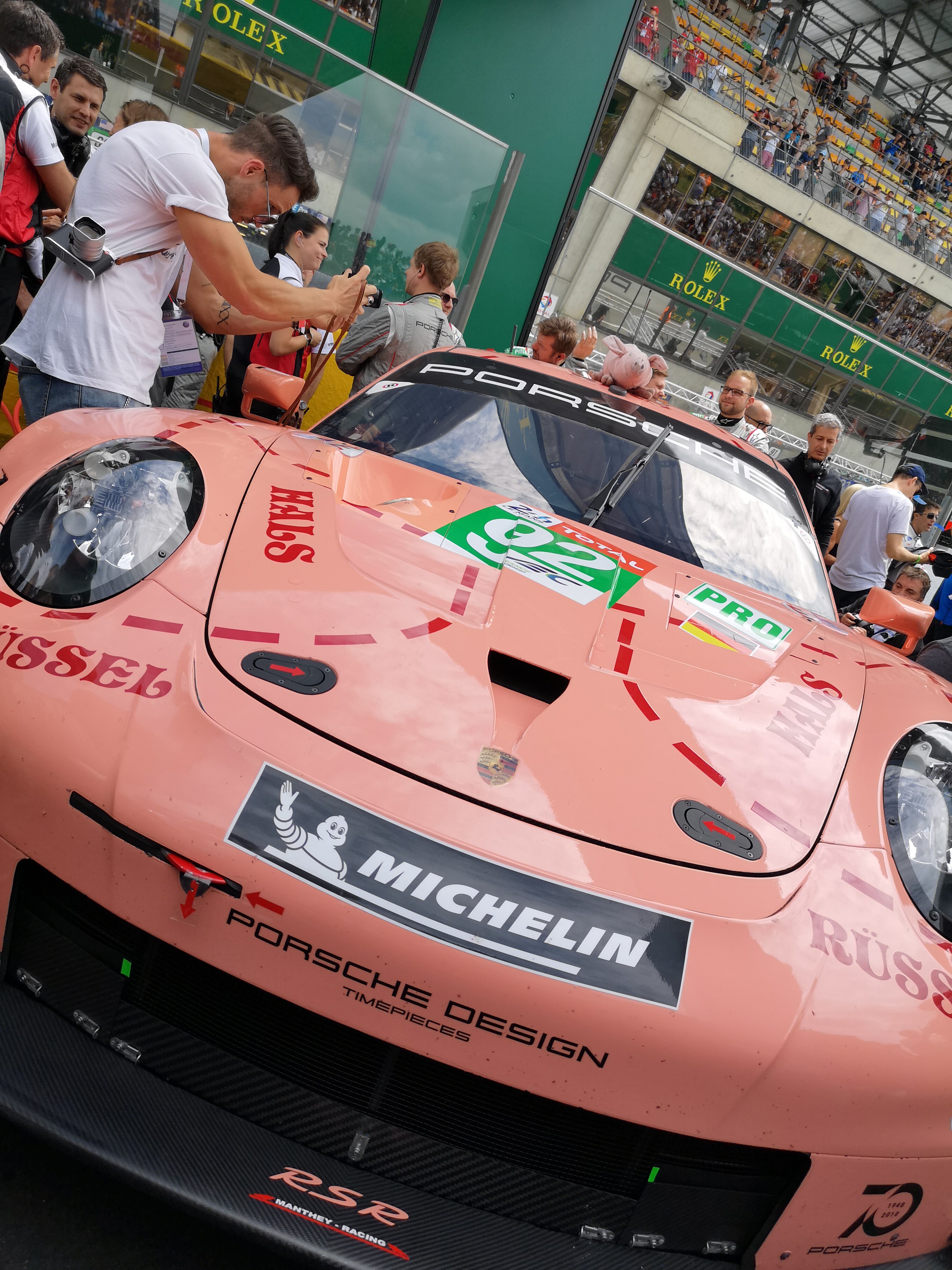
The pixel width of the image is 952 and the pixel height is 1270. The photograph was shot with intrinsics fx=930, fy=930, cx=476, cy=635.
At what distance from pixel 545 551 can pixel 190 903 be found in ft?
3.53

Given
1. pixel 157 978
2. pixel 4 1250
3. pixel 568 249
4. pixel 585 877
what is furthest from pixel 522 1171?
pixel 568 249

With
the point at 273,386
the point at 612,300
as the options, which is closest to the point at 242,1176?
the point at 273,386

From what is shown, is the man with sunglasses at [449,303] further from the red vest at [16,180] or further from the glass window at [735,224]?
the glass window at [735,224]

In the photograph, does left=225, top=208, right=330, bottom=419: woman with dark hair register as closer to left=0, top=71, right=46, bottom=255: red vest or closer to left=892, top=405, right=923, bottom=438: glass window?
left=0, top=71, right=46, bottom=255: red vest

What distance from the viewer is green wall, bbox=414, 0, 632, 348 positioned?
709 centimetres

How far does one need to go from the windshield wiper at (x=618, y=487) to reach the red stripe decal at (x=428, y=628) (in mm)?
806

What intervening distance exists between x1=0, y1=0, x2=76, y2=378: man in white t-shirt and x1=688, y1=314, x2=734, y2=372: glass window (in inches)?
748

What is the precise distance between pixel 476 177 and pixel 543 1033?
6856mm

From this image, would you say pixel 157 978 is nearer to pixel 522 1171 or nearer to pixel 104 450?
pixel 522 1171

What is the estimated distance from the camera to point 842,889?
134 centimetres

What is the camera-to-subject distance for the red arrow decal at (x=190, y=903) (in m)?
1.15

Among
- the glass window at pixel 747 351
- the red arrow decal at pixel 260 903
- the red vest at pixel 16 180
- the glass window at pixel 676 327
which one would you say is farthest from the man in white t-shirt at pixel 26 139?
the glass window at pixel 747 351

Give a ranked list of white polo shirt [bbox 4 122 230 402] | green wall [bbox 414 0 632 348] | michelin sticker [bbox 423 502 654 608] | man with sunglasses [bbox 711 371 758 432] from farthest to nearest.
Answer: green wall [bbox 414 0 632 348] → man with sunglasses [bbox 711 371 758 432] → white polo shirt [bbox 4 122 230 402] → michelin sticker [bbox 423 502 654 608]

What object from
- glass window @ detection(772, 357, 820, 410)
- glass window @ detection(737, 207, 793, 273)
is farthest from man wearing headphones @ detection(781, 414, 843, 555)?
glass window @ detection(737, 207, 793, 273)
